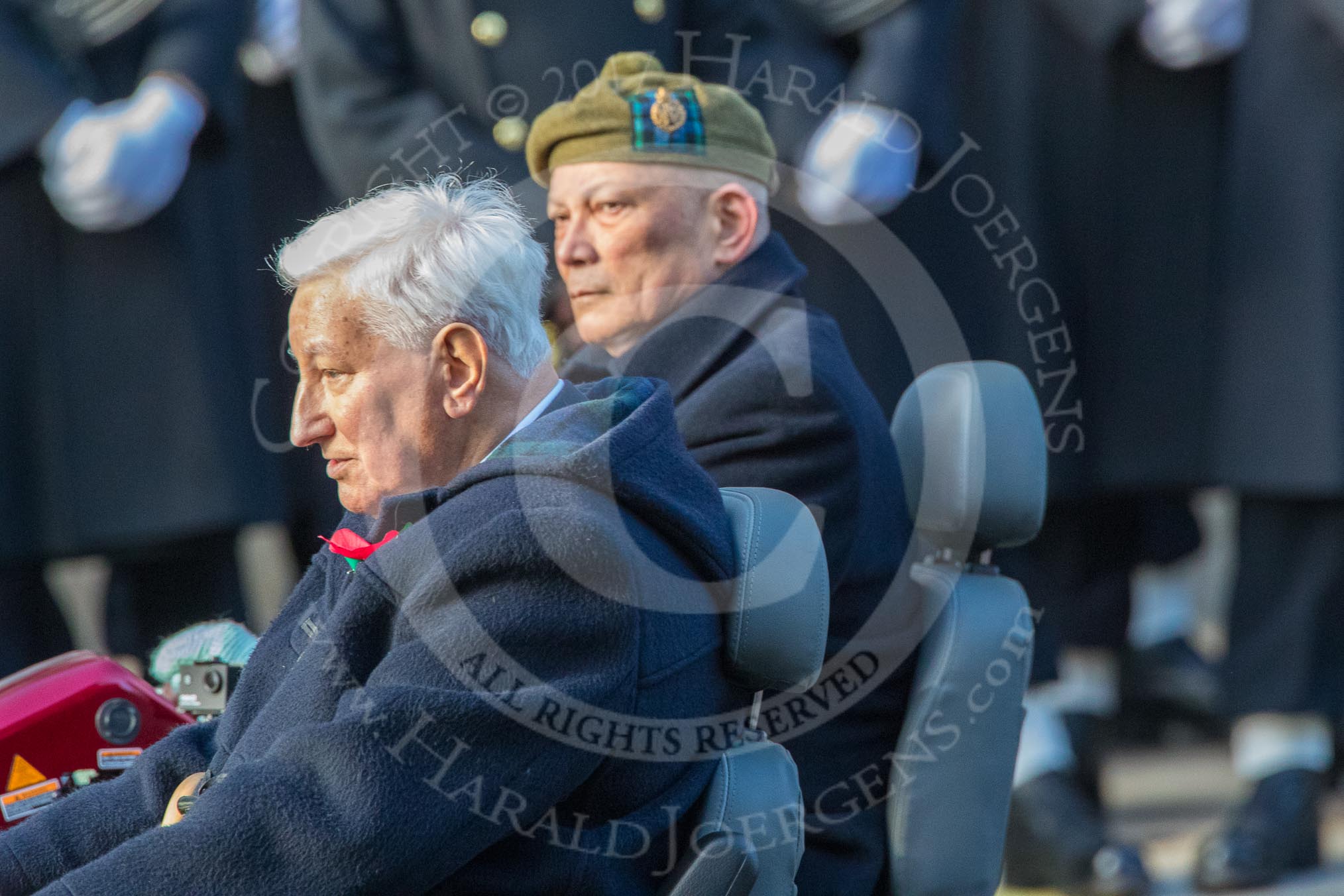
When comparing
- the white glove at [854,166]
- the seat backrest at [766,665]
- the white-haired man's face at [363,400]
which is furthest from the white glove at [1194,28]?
the white-haired man's face at [363,400]

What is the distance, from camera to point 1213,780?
174 inches

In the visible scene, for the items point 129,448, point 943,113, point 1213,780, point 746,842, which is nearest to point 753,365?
point 746,842

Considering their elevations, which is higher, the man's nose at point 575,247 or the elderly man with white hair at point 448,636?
the man's nose at point 575,247

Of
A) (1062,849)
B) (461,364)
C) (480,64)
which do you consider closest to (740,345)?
(461,364)

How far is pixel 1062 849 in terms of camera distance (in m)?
3.47

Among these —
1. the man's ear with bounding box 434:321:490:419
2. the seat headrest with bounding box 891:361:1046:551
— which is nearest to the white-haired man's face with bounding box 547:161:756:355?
the seat headrest with bounding box 891:361:1046:551

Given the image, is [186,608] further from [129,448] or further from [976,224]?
[976,224]

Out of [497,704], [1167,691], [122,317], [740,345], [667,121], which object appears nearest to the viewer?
[497,704]

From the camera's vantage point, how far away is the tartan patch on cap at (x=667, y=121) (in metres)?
2.38

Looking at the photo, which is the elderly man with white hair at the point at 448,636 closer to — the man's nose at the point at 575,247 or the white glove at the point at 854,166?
the man's nose at the point at 575,247

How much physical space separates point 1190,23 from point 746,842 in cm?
236

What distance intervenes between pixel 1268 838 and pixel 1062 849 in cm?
38

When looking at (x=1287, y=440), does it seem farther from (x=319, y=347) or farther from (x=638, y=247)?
(x=319, y=347)

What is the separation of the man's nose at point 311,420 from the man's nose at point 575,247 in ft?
2.43
